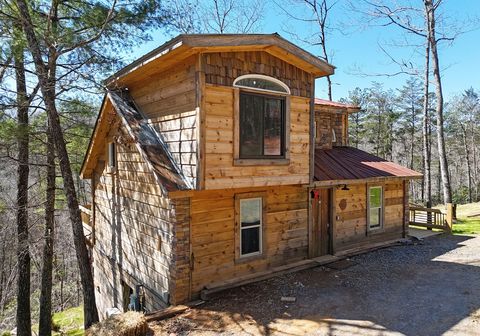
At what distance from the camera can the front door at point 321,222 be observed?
28.7ft

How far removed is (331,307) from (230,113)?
420cm

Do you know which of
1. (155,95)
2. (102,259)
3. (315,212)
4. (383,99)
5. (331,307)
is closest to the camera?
(331,307)

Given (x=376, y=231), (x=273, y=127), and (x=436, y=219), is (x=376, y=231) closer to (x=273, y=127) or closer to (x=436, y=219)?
(x=436, y=219)

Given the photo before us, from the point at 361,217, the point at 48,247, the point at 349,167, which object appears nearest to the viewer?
the point at 48,247

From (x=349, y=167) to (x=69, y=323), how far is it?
47.0 feet

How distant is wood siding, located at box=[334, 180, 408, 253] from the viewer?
30.6 feet

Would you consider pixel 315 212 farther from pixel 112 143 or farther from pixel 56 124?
pixel 56 124

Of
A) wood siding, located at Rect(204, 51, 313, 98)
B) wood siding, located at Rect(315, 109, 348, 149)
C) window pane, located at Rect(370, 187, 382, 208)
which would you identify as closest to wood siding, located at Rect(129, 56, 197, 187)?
wood siding, located at Rect(204, 51, 313, 98)

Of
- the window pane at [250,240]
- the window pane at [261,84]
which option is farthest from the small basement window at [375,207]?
the window pane at [261,84]

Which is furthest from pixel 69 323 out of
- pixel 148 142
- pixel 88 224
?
pixel 148 142

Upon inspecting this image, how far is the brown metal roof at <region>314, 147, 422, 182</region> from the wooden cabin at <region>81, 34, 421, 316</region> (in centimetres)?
9

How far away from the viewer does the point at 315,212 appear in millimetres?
8789

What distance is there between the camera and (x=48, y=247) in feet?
31.7

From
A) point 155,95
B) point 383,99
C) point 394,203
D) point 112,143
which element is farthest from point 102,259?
point 383,99
